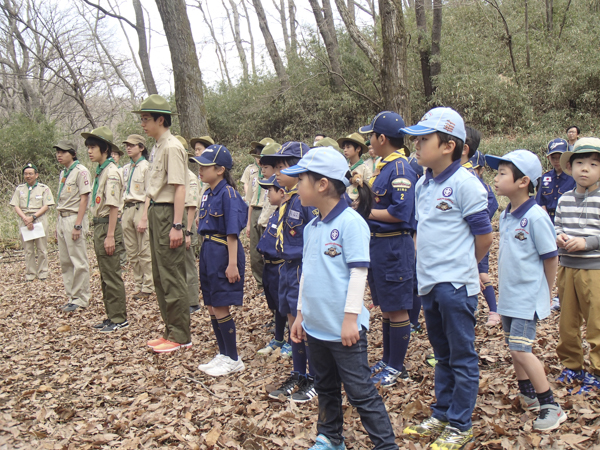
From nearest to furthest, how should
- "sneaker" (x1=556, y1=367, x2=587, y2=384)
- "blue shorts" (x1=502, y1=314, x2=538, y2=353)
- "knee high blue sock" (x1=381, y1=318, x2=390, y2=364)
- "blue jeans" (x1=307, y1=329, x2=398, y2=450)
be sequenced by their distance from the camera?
"blue jeans" (x1=307, y1=329, x2=398, y2=450)
"blue shorts" (x1=502, y1=314, x2=538, y2=353)
"sneaker" (x1=556, y1=367, x2=587, y2=384)
"knee high blue sock" (x1=381, y1=318, x2=390, y2=364)

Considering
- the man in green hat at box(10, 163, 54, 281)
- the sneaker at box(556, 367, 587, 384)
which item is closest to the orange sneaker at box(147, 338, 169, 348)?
the sneaker at box(556, 367, 587, 384)

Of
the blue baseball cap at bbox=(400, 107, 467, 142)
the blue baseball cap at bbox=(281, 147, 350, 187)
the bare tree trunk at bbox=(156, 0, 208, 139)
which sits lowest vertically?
the blue baseball cap at bbox=(281, 147, 350, 187)

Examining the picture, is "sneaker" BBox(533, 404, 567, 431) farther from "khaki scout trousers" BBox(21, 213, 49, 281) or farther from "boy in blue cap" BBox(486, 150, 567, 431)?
"khaki scout trousers" BBox(21, 213, 49, 281)

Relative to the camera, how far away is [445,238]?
10.1ft

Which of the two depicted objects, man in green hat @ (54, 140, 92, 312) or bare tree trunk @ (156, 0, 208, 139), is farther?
bare tree trunk @ (156, 0, 208, 139)

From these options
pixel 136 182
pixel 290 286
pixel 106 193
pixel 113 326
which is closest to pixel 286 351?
pixel 290 286

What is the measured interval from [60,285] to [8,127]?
48.9 feet

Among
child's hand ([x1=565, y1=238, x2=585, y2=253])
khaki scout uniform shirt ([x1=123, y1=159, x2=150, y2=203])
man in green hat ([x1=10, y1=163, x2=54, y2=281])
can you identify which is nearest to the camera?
child's hand ([x1=565, y1=238, x2=585, y2=253])

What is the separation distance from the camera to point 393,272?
13.5ft

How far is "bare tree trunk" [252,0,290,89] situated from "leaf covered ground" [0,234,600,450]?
16.5 metres

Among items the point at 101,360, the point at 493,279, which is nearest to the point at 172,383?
the point at 101,360

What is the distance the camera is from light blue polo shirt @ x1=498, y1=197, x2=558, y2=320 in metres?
3.26

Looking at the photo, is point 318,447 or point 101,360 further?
point 101,360

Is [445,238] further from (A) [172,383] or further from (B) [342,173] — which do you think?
(A) [172,383]
